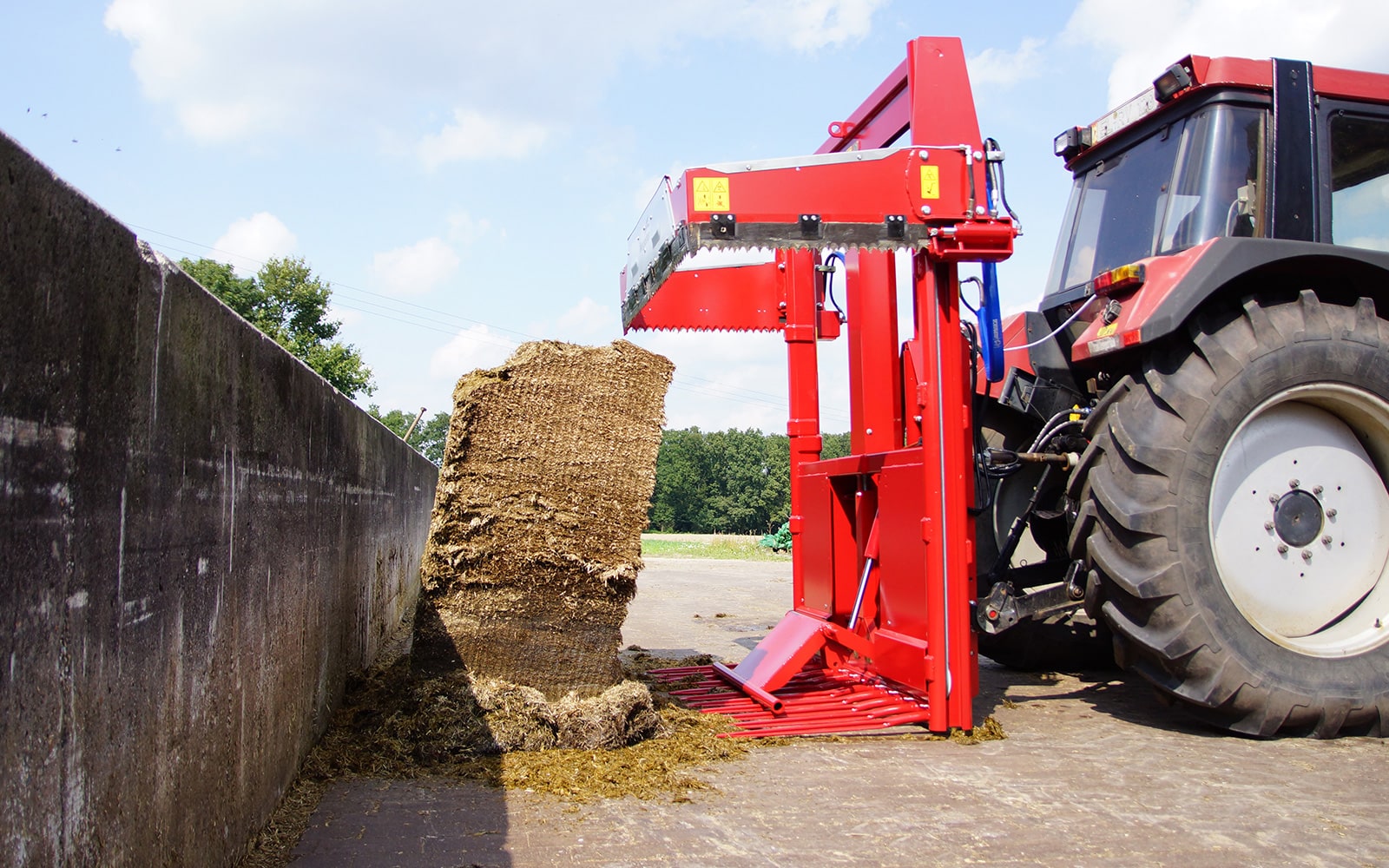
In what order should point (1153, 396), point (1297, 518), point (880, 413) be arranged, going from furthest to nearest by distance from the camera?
point (880, 413)
point (1297, 518)
point (1153, 396)

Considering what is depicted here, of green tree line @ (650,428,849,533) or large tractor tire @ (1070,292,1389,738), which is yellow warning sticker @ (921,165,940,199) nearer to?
large tractor tire @ (1070,292,1389,738)

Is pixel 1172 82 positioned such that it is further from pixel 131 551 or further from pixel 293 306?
pixel 293 306

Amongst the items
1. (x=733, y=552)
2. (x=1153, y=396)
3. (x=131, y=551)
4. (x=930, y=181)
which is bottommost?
(x=733, y=552)

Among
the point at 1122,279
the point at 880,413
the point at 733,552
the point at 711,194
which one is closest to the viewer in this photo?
the point at 711,194

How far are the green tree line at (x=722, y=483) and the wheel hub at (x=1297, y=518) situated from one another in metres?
73.7

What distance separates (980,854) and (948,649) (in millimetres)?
1580

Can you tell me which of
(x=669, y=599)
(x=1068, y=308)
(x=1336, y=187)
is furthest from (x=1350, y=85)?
(x=669, y=599)

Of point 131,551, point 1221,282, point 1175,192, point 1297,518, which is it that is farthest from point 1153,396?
point 131,551

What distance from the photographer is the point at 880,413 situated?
558 centimetres

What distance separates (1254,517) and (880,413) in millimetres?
1827

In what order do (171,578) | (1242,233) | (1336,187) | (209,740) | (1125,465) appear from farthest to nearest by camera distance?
(1336,187), (1242,233), (1125,465), (209,740), (171,578)

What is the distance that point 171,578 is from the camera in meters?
2.19

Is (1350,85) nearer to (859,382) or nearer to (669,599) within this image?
(859,382)

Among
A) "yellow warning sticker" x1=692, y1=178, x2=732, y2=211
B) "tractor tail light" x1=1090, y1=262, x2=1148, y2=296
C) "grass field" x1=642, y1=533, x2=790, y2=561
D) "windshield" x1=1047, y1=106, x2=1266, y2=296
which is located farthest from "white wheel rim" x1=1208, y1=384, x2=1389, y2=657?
"grass field" x1=642, y1=533, x2=790, y2=561
